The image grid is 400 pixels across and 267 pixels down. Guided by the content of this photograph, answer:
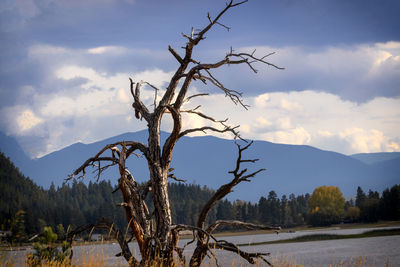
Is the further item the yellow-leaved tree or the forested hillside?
the yellow-leaved tree

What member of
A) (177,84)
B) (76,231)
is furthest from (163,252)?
(177,84)

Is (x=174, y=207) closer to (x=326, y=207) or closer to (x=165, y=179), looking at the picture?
(x=326, y=207)

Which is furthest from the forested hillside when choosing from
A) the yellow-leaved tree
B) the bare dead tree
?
the bare dead tree

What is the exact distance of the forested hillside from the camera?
102062 mm

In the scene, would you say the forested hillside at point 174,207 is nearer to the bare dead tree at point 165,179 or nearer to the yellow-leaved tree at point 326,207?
the yellow-leaved tree at point 326,207

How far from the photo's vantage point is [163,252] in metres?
8.96

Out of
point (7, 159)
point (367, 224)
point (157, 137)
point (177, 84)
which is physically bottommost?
point (367, 224)

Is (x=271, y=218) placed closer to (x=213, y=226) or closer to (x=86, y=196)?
(x=86, y=196)

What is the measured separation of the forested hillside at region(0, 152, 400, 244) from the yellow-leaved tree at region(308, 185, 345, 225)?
2.14 meters

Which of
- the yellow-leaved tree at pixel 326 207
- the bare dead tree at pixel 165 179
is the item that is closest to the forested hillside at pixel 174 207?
the yellow-leaved tree at pixel 326 207

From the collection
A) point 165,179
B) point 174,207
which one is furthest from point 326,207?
point 165,179

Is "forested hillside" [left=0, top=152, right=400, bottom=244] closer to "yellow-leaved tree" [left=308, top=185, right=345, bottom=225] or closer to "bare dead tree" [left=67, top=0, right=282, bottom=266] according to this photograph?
"yellow-leaved tree" [left=308, top=185, right=345, bottom=225]

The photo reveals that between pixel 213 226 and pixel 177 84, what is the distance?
3090 mm

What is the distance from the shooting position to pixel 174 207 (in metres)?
152
